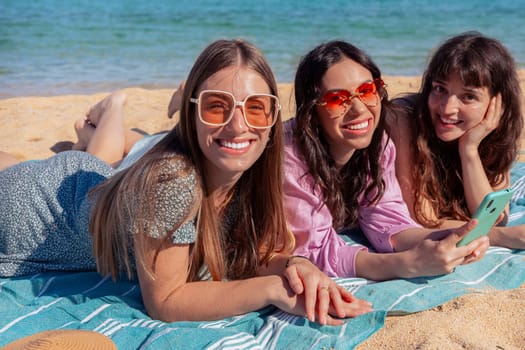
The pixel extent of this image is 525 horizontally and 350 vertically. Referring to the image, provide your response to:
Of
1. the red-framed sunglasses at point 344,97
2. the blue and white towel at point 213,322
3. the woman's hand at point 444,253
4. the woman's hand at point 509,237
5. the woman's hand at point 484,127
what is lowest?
the blue and white towel at point 213,322

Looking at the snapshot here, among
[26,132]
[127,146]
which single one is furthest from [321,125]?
[26,132]

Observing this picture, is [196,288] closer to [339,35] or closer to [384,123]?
[384,123]

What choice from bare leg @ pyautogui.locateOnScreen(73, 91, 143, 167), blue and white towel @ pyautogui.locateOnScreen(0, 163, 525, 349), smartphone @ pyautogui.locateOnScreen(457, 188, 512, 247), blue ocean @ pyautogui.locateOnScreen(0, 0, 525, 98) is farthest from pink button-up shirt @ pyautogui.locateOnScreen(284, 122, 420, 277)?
blue ocean @ pyautogui.locateOnScreen(0, 0, 525, 98)

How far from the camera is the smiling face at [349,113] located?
10.4ft

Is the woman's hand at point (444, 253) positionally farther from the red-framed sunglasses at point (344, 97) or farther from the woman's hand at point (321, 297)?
the red-framed sunglasses at point (344, 97)

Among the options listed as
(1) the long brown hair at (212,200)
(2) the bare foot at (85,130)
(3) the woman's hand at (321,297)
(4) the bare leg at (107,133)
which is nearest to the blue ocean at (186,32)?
(4) the bare leg at (107,133)

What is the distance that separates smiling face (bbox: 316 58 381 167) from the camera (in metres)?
3.17

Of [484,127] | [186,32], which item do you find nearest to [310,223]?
[484,127]

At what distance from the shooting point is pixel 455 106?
353 centimetres

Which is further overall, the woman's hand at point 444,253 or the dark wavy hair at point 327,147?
the dark wavy hair at point 327,147

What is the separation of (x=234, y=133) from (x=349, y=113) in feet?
2.68

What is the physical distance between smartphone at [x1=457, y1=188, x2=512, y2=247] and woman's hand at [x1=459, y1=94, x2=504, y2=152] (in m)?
0.62

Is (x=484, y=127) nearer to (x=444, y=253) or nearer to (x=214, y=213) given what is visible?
(x=444, y=253)

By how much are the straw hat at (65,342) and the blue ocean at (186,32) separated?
4133 mm
